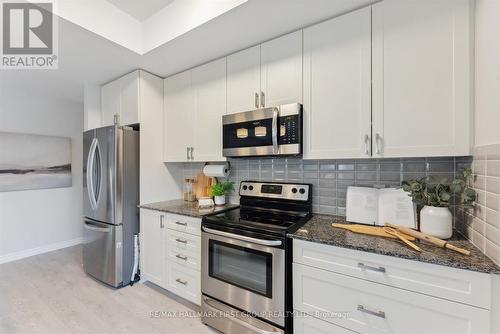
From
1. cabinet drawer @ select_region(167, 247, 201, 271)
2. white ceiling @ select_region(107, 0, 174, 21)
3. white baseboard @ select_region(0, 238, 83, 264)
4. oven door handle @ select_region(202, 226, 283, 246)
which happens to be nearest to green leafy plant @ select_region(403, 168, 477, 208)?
oven door handle @ select_region(202, 226, 283, 246)

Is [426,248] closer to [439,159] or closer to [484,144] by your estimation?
[484,144]

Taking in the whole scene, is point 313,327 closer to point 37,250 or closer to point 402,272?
point 402,272

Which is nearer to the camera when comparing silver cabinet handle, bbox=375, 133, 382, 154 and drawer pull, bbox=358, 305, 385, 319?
drawer pull, bbox=358, 305, 385, 319

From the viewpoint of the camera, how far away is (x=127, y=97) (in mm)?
2451

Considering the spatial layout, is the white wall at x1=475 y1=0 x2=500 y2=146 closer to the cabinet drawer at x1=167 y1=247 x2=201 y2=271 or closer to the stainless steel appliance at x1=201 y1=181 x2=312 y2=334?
the stainless steel appliance at x1=201 y1=181 x2=312 y2=334

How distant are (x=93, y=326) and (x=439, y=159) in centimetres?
288

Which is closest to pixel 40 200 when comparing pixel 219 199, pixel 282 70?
pixel 219 199

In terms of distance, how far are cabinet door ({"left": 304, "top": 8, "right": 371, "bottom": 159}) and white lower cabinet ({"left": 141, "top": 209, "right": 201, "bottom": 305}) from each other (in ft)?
4.02

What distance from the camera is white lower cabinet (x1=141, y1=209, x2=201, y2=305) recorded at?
189 cm

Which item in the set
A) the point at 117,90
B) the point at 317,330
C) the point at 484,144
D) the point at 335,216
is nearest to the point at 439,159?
the point at 484,144

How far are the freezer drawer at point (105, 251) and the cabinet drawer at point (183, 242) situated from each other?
1.99 feet

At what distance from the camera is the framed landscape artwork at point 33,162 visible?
9.52ft

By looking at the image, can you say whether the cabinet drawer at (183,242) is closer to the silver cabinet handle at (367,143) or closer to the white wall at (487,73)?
the silver cabinet handle at (367,143)

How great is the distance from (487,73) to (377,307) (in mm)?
1273
